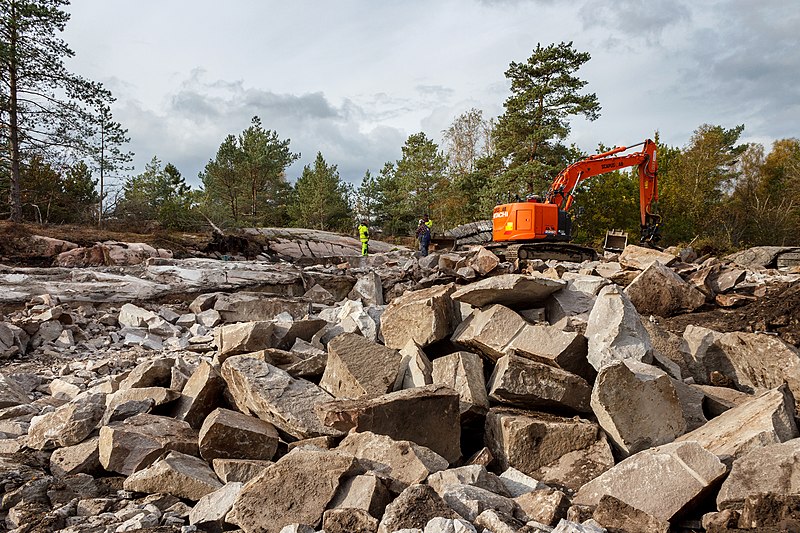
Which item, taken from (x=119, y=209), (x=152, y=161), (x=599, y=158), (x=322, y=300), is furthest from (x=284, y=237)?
(x=152, y=161)

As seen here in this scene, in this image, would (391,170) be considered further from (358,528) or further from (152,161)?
(358,528)

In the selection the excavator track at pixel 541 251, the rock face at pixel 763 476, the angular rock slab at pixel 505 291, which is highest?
the excavator track at pixel 541 251

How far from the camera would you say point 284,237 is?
2022 centimetres

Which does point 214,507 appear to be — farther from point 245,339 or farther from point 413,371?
point 245,339

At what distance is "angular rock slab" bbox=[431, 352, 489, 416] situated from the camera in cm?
370

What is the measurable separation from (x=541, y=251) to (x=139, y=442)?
10.8 metres

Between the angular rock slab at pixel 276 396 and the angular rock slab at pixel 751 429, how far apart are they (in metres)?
2.33

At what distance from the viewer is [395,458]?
2961mm

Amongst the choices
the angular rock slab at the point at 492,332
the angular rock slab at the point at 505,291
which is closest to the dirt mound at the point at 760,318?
the angular rock slab at the point at 505,291

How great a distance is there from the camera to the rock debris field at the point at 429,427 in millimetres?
2523

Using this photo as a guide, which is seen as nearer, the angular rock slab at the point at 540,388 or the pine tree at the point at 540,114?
the angular rock slab at the point at 540,388

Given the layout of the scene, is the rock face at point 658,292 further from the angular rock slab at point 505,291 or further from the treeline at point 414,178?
the treeline at point 414,178

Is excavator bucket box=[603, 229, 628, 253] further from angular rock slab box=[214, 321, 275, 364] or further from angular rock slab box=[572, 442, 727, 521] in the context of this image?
angular rock slab box=[572, 442, 727, 521]

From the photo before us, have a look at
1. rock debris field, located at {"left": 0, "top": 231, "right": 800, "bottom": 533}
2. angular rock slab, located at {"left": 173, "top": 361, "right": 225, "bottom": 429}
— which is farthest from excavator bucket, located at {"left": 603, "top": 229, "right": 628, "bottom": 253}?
angular rock slab, located at {"left": 173, "top": 361, "right": 225, "bottom": 429}
